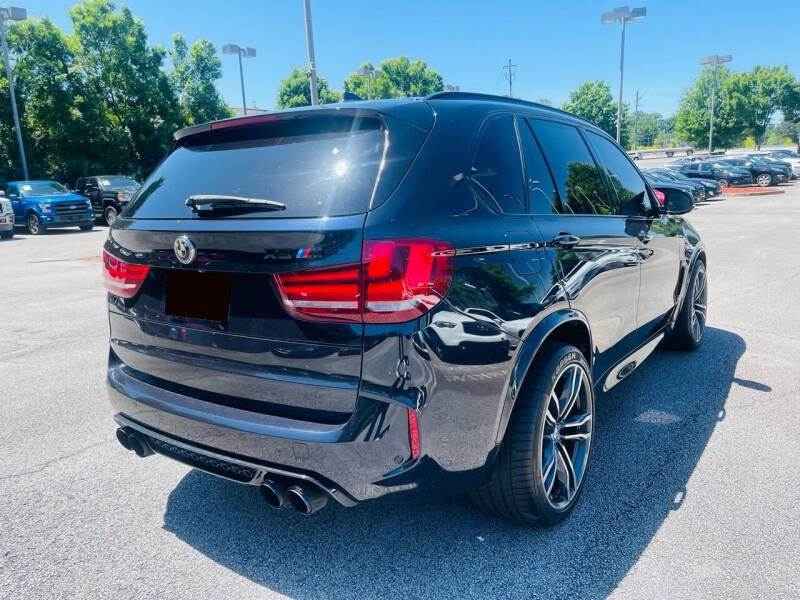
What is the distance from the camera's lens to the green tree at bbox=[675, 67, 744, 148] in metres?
61.6

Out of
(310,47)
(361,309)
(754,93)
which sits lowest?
(361,309)

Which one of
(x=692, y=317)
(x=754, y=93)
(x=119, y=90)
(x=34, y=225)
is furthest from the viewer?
(x=754, y=93)

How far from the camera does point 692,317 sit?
16.1 ft

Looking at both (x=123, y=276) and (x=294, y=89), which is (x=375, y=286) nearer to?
(x=123, y=276)

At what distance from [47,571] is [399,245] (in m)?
1.90

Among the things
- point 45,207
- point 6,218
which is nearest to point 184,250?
point 6,218

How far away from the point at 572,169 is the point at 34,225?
829 inches

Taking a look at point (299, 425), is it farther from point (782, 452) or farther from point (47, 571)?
point (782, 452)

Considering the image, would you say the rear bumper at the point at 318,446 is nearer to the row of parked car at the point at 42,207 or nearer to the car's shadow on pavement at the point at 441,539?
the car's shadow on pavement at the point at 441,539

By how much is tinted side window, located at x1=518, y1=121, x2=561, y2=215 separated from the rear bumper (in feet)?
4.00

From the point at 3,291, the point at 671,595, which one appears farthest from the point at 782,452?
the point at 3,291

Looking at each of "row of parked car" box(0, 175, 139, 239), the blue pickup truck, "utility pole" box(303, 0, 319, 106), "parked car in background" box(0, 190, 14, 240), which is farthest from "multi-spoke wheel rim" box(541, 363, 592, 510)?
the blue pickup truck

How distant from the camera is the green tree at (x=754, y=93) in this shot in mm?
60375

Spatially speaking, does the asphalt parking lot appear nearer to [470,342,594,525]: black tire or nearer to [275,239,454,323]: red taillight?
[470,342,594,525]: black tire
